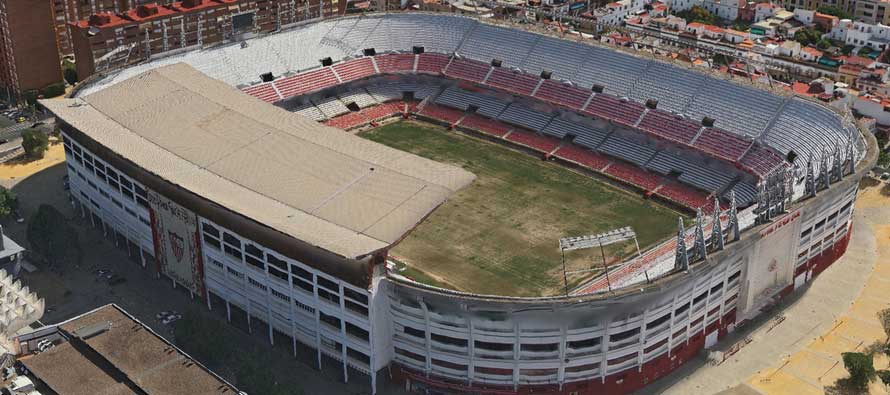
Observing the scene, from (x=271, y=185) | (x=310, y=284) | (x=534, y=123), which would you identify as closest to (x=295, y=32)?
(x=534, y=123)

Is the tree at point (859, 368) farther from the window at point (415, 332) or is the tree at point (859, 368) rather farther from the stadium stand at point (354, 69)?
the stadium stand at point (354, 69)

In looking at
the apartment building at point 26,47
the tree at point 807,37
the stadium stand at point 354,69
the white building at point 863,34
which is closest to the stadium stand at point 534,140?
the stadium stand at point 354,69

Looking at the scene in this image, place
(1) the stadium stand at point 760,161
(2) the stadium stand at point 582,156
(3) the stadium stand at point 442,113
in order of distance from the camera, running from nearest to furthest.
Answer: (1) the stadium stand at point 760,161 → (2) the stadium stand at point 582,156 → (3) the stadium stand at point 442,113

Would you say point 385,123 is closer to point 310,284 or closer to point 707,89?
point 707,89

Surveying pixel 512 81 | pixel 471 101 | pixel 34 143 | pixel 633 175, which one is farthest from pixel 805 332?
pixel 34 143

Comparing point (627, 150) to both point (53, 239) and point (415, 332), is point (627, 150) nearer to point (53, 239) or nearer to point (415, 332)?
point (415, 332)
